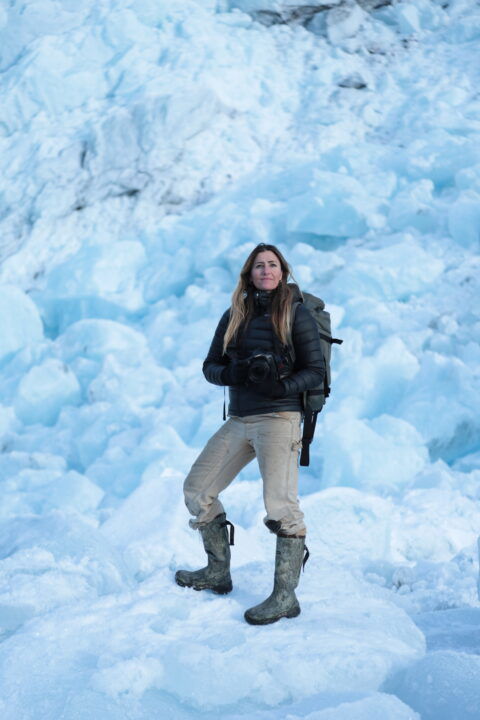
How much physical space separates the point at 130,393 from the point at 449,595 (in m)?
3.24

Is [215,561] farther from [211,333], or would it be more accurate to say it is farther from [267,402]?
[211,333]

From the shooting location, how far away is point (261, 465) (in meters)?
2.00

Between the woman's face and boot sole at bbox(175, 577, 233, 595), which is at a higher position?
the woman's face

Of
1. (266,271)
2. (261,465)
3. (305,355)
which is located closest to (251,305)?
(266,271)

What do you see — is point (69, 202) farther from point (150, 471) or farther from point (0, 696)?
point (0, 696)

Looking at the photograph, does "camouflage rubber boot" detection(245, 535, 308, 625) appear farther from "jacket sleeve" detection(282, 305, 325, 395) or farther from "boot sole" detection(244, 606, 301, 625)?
"jacket sleeve" detection(282, 305, 325, 395)

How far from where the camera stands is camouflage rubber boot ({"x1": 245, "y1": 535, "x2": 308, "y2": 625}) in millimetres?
1951

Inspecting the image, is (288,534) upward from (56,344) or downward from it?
upward

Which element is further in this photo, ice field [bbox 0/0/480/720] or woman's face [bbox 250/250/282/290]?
woman's face [bbox 250/250/282/290]

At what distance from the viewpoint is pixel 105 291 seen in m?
6.41

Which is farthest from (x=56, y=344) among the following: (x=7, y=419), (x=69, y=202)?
(x=69, y=202)

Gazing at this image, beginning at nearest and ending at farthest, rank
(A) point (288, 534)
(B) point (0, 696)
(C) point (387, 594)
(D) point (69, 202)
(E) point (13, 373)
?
(B) point (0, 696) → (A) point (288, 534) → (C) point (387, 594) → (E) point (13, 373) → (D) point (69, 202)

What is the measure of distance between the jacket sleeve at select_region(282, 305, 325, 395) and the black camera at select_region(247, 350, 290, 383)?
35 millimetres

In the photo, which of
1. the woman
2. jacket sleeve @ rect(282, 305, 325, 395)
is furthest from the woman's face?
jacket sleeve @ rect(282, 305, 325, 395)
